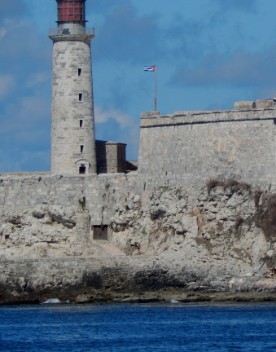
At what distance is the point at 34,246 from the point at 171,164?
19.6 feet

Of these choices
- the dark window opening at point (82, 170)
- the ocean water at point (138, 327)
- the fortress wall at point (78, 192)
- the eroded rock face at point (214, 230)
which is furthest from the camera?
the dark window opening at point (82, 170)

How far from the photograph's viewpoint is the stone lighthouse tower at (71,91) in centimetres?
8431

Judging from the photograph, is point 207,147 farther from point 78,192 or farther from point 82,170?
point 82,170

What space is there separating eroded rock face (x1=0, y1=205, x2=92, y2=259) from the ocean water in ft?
13.7

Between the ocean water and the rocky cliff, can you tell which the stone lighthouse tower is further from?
the ocean water

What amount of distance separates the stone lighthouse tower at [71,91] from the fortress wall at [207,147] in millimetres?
2199

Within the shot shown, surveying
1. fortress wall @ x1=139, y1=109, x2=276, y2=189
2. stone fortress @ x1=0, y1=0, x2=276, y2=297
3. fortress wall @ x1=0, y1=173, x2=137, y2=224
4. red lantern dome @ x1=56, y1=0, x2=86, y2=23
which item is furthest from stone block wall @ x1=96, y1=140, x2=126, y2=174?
red lantern dome @ x1=56, y1=0, x2=86, y2=23

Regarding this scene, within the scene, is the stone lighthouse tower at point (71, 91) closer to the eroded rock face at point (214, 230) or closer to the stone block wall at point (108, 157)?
Answer: the stone block wall at point (108, 157)

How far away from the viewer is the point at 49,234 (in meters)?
84.2

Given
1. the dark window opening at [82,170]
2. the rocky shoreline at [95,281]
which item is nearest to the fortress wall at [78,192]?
the dark window opening at [82,170]

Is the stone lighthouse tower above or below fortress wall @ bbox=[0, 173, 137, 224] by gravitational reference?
above

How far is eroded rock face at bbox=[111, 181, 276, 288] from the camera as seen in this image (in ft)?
260

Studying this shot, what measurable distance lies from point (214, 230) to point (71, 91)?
26.5 ft

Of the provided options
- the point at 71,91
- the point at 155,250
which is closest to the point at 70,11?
the point at 71,91
